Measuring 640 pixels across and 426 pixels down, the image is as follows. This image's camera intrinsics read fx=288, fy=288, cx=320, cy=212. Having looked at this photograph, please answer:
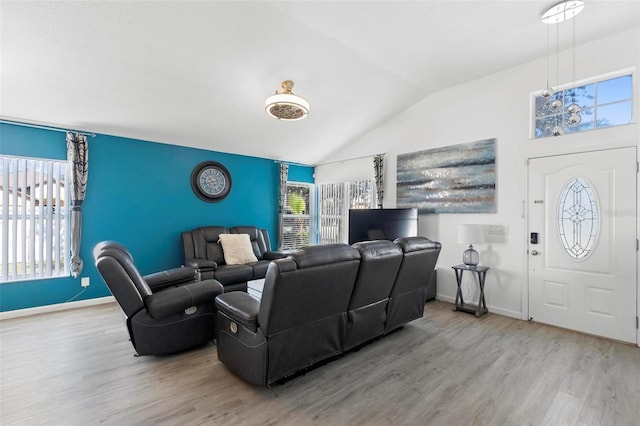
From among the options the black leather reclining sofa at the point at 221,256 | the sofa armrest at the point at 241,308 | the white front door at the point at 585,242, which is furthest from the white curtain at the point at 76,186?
the white front door at the point at 585,242

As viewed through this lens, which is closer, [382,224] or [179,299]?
[179,299]

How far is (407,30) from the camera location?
3.17 meters

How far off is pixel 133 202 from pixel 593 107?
6421 millimetres

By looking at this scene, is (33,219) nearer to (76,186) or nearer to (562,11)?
(76,186)

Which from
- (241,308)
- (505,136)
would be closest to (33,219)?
(241,308)

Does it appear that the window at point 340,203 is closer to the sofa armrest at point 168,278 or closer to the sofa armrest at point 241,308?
the sofa armrest at point 168,278

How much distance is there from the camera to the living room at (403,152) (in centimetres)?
345

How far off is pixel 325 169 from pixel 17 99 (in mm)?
5017

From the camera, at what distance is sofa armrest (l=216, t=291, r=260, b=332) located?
2.16 m

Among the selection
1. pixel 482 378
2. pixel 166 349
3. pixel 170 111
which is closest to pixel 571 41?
pixel 482 378

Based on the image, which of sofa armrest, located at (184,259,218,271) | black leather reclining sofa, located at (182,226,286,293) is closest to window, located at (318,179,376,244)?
black leather reclining sofa, located at (182,226,286,293)

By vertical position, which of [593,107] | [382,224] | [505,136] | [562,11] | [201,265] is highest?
[562,11]

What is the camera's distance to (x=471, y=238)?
3.94m

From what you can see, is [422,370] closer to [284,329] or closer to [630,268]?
[284,329]
